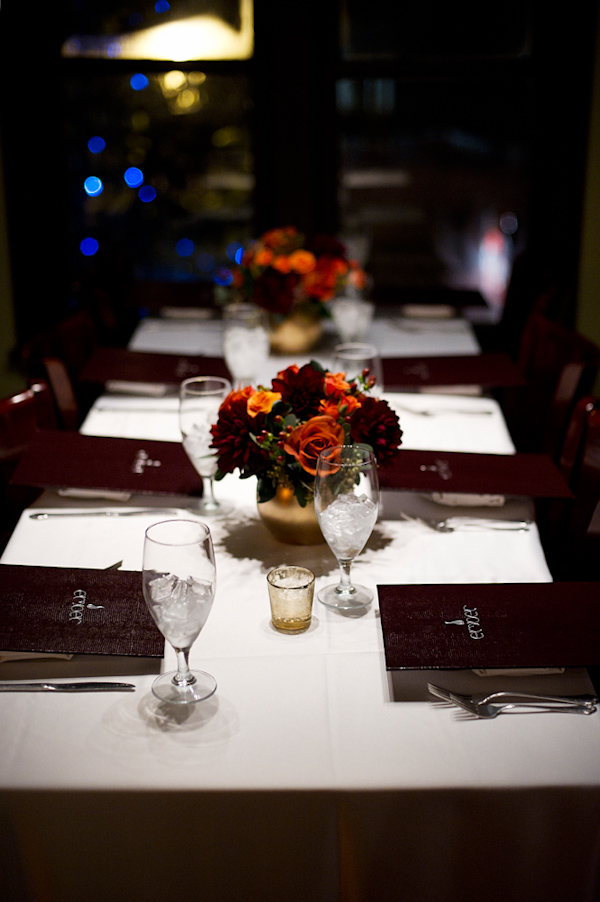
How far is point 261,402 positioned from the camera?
4.86 ft

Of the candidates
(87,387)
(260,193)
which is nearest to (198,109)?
(260,193)

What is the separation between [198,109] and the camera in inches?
168

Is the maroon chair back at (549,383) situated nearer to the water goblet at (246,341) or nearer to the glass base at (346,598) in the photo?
the water goblet at (246,341)

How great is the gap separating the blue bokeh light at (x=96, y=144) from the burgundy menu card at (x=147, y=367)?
200 cm

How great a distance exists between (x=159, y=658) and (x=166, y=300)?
8.61ft

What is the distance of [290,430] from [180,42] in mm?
3262

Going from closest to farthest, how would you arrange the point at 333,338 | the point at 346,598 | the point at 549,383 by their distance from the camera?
the point at 346,598 → the point at 549,383 → the point at 333,338

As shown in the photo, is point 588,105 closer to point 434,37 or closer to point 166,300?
point 434,37

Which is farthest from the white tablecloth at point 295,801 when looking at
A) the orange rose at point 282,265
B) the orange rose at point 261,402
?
the orange rose at point 282,265

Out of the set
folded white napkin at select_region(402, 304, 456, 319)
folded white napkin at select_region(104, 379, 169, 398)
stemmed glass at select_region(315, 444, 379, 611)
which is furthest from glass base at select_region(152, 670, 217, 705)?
folded white napkin at select_region(402, 304, 456, 319)

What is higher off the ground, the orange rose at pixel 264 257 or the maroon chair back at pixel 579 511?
the orange rose at pixel 264 257

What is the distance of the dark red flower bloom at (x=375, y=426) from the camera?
58.1 inches

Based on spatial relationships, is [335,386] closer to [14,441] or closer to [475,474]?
[475,474]

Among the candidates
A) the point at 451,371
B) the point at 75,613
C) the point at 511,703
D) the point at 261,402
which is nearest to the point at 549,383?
the point at 451,371
